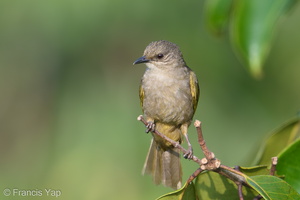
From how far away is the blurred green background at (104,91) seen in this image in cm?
762

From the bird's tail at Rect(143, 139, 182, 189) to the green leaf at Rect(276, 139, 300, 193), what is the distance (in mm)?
1693

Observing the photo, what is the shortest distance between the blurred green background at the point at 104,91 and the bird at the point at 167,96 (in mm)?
1935

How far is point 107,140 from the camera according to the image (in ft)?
26.0

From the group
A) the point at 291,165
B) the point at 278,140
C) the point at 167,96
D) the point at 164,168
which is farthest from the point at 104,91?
the point at 291,165

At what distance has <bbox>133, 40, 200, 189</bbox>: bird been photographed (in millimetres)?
4680

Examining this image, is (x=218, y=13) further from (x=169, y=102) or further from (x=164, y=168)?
(x=164, y=168)

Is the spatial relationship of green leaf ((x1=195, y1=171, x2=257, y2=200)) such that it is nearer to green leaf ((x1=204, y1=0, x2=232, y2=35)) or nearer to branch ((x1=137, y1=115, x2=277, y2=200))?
branch ((x1=137, y1=115, x2=277, y2=200))

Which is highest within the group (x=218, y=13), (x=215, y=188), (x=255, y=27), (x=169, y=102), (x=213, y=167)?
(x=218, y=13)

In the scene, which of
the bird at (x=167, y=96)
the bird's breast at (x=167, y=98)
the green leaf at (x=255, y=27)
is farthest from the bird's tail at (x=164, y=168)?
the green leaf at (x=255, y=27)

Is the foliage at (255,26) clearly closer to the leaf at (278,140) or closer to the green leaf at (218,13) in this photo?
the green leaf at (218,13)

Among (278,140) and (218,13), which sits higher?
(218,13)

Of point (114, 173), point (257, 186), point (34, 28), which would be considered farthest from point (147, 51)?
point (34, 28)

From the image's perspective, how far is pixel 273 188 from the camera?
9.48 feet

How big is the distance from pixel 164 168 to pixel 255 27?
193 cm
